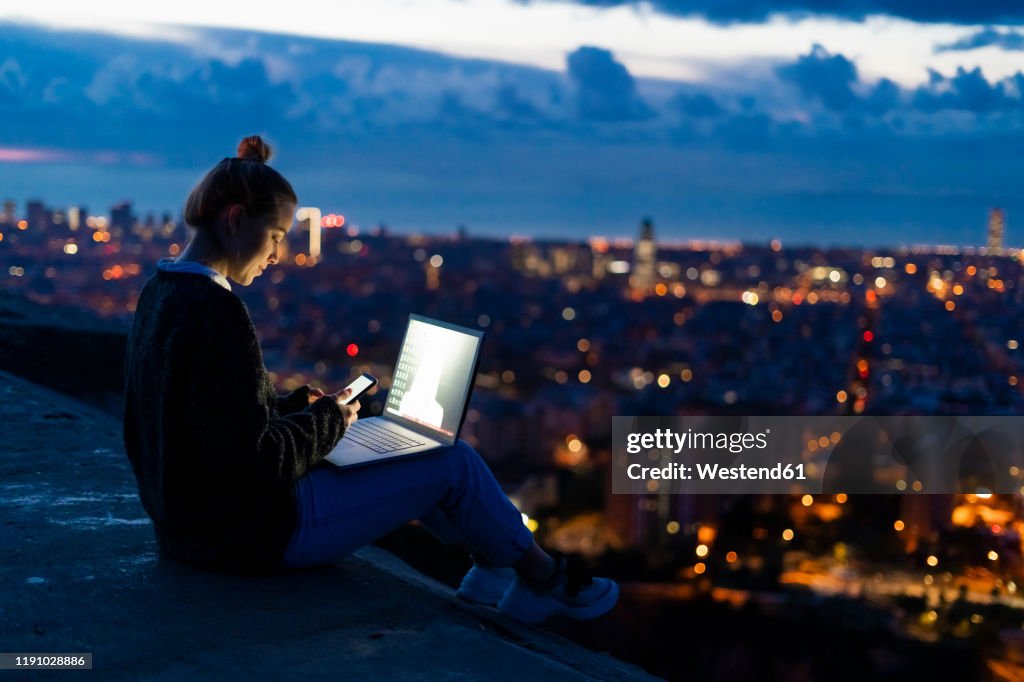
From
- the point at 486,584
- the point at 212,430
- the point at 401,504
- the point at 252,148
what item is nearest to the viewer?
the point at 212,430

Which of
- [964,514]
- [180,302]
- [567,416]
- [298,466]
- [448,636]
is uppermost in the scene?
[180,302]

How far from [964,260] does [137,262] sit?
1050 cm

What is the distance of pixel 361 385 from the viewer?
204cm

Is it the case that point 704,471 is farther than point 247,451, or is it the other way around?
point 704,471

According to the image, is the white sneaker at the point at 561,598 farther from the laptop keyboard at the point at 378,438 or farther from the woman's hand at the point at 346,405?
the woman's hand at the point at 346,405

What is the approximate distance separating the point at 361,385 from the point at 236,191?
0.48 m

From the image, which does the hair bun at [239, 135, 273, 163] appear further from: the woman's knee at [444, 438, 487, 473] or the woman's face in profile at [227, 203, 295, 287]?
the woman's knee at [444, 438, 487, 473]

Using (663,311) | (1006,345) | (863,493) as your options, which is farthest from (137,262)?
(663,311)

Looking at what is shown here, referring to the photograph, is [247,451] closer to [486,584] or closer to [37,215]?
[486,584]

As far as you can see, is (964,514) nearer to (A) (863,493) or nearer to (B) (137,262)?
(A) (863,493)

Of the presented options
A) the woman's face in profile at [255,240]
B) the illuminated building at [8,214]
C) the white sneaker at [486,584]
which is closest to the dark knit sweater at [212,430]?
the woman's face in profile at [255,240]

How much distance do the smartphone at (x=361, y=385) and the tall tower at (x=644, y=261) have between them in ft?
92.7

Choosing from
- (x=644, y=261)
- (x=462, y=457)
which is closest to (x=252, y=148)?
(x=462, y=457)

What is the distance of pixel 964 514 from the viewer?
23.3 feet
